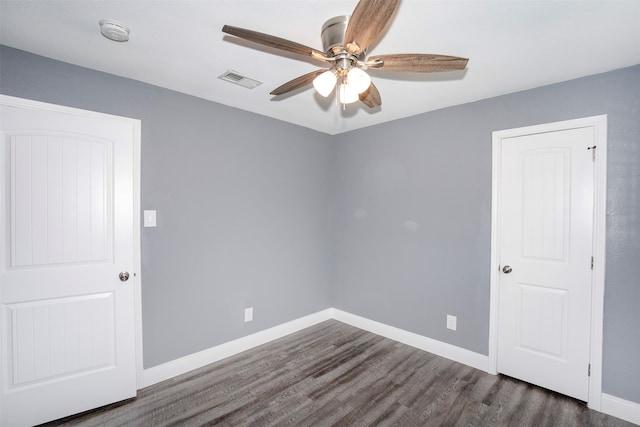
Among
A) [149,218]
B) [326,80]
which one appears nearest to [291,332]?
[149,218]

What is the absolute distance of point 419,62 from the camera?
1515mm

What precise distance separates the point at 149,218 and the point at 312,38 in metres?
1.89

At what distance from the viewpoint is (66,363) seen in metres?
2.13

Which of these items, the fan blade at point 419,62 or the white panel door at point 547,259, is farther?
the white panel door at point 547,259

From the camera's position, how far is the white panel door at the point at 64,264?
6.46 feet

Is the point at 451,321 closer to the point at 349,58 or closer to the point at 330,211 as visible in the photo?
the point at 330,211

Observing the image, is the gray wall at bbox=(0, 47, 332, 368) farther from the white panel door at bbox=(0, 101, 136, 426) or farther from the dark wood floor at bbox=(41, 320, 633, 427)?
the dark wood floor at bbox=(41, 320, 633, 427)

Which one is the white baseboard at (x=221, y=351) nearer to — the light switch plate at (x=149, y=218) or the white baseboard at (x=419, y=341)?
the white baseboard at (x=419, y=341)

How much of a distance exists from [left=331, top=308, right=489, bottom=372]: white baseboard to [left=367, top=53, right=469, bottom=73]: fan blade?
2.57 meters

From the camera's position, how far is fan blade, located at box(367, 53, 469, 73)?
146cm

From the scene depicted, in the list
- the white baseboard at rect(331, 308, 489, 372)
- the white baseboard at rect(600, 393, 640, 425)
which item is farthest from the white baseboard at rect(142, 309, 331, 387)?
the white baseboard at rect(600, 393, 640, 425)

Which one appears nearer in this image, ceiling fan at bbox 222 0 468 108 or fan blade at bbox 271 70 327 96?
ceiling fan at bbox 222 0 468 108

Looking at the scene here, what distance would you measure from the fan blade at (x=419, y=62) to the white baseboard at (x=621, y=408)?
102 inches

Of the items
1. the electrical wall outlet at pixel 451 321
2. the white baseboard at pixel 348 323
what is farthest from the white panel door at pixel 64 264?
the electrical wall outlet at pixel 451 321
